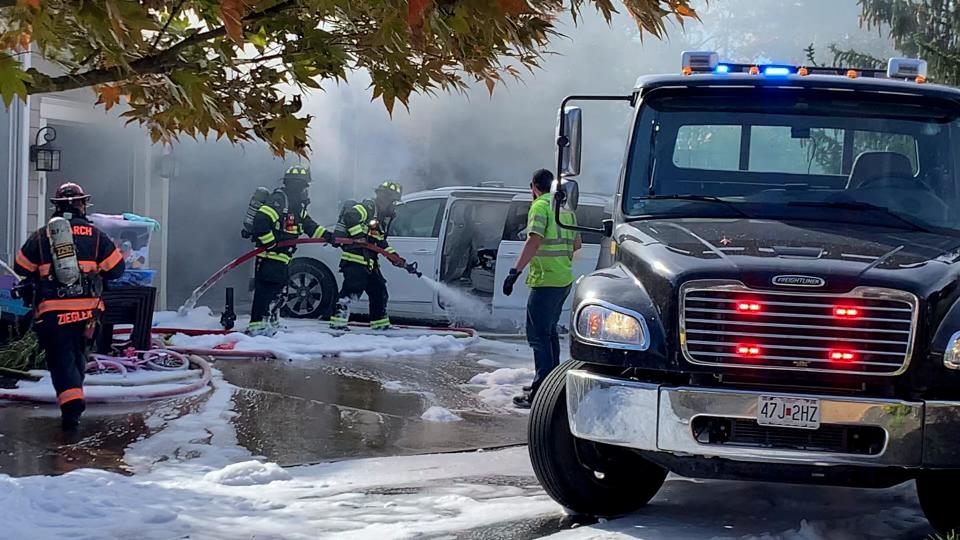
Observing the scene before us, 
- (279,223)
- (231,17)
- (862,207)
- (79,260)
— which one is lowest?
(79,260)

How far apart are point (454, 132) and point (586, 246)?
9.12 m

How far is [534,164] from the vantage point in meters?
22.2

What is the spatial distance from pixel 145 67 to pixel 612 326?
2.20 m

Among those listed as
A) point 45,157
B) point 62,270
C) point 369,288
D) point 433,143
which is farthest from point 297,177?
point 433,143

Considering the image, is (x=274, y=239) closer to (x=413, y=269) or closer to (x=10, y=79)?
(x=413, y=269)

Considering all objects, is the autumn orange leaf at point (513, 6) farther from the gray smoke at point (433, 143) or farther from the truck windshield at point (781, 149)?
the gray smoke at point (433, 143)

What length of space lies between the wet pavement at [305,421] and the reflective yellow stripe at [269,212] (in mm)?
2111

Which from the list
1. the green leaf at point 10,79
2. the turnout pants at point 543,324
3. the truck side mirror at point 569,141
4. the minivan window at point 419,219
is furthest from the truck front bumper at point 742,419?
the minivan window at point 419,219

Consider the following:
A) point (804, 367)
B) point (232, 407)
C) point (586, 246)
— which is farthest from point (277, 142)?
point (586, 246)

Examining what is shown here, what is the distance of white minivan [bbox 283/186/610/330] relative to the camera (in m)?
13.6

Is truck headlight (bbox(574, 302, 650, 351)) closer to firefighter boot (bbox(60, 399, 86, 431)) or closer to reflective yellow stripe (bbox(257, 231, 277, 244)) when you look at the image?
firefighter boot (bbox(60, 399, 86, 431))

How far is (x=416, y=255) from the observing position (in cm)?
1375

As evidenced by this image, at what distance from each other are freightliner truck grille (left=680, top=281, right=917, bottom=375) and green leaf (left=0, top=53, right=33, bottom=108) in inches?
106

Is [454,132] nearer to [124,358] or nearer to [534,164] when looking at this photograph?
[534,164]
